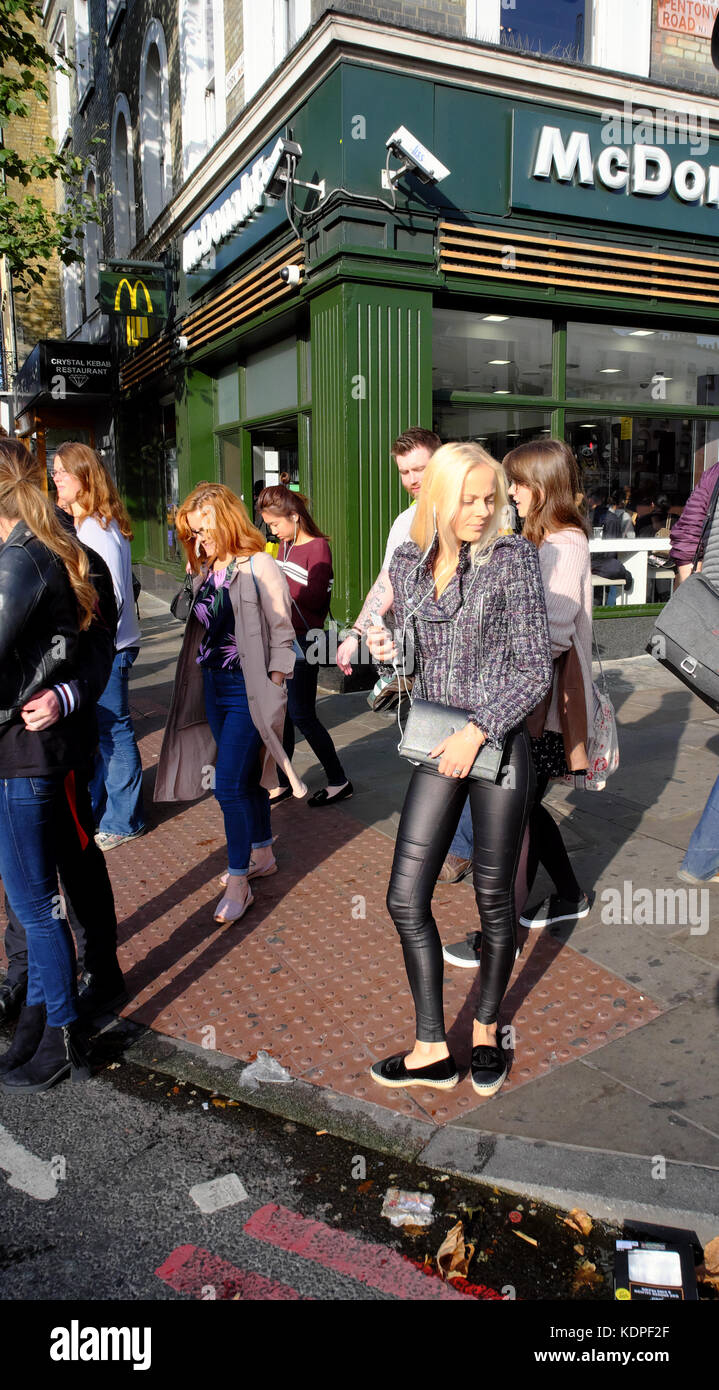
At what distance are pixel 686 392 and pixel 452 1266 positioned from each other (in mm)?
9853

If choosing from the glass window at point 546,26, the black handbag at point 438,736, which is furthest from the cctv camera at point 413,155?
the black handbag at point 438,736

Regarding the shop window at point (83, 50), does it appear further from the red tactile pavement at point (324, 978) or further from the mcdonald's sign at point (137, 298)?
the red tactile pavement at point (324, 978)

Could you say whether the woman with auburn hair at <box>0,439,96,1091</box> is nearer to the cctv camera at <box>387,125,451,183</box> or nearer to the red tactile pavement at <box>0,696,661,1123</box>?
the red tactile pavement at <box>0,696,661,1123</box>

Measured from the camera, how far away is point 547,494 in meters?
3.59

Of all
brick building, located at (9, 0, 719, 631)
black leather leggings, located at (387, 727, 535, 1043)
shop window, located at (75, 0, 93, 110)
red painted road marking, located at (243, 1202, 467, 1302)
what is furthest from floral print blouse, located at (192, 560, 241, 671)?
shop window, located at (75, 0, 93, 110)

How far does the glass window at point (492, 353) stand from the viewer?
891cm

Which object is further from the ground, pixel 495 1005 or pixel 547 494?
pixel 547 494

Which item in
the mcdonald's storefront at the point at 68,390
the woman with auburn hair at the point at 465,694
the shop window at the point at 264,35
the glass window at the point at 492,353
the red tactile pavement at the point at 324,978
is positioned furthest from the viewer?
the mcdonald's storefront at the point at 68,390

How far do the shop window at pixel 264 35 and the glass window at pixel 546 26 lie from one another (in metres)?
2.25

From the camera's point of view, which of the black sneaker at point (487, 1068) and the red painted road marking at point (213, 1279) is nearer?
the red painted road marking at point (213, 1279)

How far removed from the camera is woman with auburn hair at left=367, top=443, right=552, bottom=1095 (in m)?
2.71

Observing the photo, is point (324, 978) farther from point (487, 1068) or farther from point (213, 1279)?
point (213, 1279)
